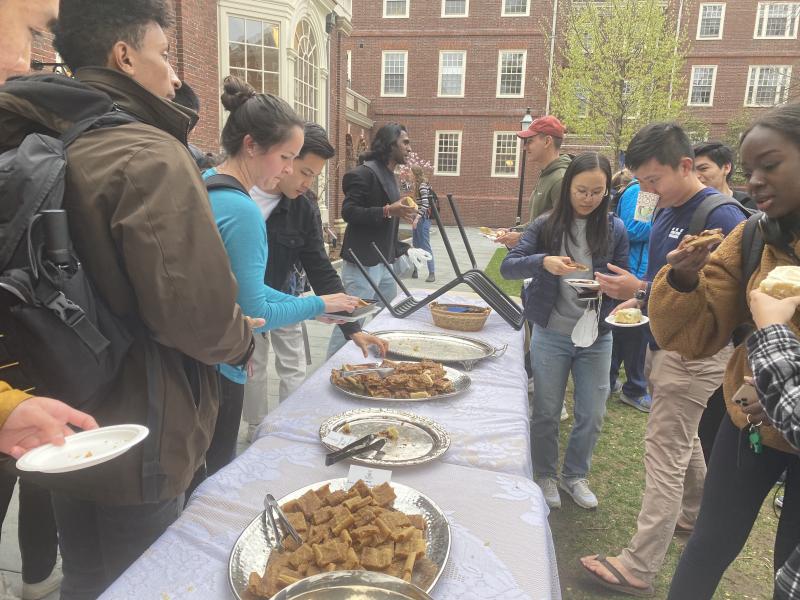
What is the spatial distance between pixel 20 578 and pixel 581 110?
67.7 feet

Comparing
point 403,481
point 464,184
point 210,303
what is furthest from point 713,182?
point 464,184

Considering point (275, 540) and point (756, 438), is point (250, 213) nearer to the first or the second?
point (275, 540)

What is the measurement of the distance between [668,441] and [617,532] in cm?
92

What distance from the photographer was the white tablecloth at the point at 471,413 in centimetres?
175

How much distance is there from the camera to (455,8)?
23.7 m

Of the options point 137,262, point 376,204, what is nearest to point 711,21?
point 376,204

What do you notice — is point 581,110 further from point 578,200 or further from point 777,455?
point 777,455

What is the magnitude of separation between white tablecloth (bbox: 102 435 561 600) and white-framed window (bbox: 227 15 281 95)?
8.96 metres

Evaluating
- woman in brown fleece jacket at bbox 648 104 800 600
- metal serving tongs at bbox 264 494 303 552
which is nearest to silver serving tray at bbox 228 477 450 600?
metal serving tongs at bbox 264 494 303 552

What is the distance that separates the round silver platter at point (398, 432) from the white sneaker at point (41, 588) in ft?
4.92

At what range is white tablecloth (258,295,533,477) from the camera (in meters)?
1.75

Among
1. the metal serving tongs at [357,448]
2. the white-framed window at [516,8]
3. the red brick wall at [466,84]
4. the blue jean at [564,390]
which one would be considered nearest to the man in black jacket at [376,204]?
the blue jean at [564,390]

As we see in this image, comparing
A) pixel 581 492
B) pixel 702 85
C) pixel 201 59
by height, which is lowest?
pixel 581 492

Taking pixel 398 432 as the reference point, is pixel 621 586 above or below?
below
